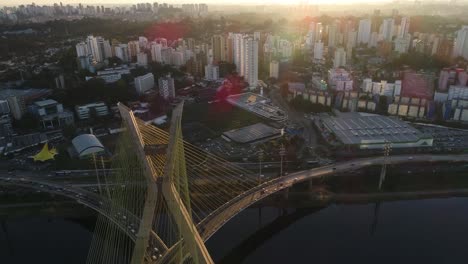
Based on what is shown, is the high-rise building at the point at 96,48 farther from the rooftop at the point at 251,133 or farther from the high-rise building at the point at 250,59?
the rooftop at the point at 251,133

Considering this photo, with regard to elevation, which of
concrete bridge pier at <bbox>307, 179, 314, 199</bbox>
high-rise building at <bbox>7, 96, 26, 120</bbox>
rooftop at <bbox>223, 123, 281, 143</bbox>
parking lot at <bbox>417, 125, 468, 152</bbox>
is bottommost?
concrete bridge pier at <bbox>307, 179, 314, 199</bbox>

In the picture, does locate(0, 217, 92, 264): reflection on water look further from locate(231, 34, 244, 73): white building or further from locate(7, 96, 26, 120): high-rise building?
locate(231, 34, 244, 73): white building

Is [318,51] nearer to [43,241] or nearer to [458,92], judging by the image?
[458,92]

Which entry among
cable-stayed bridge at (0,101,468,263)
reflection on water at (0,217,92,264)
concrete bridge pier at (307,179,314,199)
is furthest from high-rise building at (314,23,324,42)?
reflection on water at (0,217,92,264)

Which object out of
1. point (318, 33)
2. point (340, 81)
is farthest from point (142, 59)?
point (318, 33)

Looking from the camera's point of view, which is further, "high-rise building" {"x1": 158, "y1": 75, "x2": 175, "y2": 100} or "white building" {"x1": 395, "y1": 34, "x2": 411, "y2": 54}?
"white building" {"x1": 395, "y1": 34, "x2": 411, "y2": 54}

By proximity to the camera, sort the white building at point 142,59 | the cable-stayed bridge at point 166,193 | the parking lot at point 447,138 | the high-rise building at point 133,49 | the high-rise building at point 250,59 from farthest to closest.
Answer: the high-rise building at point 133,49
the white building at point 142,59
the high-rise building at point 250,59
the parking lot at point 447,138
the cable-stayed bridge at point 166,193

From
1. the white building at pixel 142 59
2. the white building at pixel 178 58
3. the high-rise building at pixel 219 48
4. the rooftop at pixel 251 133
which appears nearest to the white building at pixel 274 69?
the high-rise building at pixel 219 48
